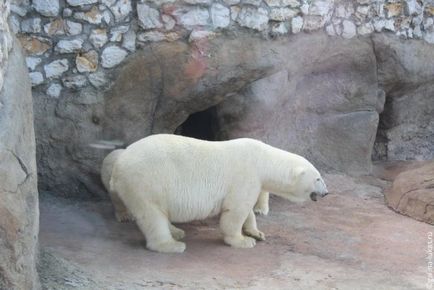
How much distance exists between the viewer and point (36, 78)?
6047 millimetres

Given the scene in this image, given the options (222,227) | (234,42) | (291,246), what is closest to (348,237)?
(291,246)

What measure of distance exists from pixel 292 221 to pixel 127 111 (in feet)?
5.95

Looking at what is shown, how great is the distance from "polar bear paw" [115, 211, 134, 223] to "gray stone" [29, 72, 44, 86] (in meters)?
1.35

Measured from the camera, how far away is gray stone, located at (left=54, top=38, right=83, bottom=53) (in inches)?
237

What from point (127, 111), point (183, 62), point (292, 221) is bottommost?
point (292, 221)

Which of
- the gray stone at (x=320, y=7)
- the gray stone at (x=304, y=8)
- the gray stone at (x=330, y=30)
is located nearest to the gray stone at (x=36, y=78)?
the gray stone at (x=304, y=8)

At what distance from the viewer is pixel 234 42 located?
6.46 m

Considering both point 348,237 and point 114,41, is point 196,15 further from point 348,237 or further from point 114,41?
point 348,237

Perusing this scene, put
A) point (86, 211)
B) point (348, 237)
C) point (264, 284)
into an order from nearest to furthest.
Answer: point (264, 284), point (348, 237), point (86, 211)

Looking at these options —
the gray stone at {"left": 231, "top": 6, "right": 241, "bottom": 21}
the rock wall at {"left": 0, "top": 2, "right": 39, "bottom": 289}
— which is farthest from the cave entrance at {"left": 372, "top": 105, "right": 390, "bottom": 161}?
the rock wall at {"left": 0, "top": 2, "right": 39, "bottom": 289}

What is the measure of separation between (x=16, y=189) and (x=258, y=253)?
7.30 feet

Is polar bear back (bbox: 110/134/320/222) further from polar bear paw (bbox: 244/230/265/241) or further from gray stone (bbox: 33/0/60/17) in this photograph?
gray stone (bbox: 33/0/60/17)

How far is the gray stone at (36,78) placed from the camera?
603cm

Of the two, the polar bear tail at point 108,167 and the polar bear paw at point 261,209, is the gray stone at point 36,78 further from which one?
the polar bear paw at point 261,209
